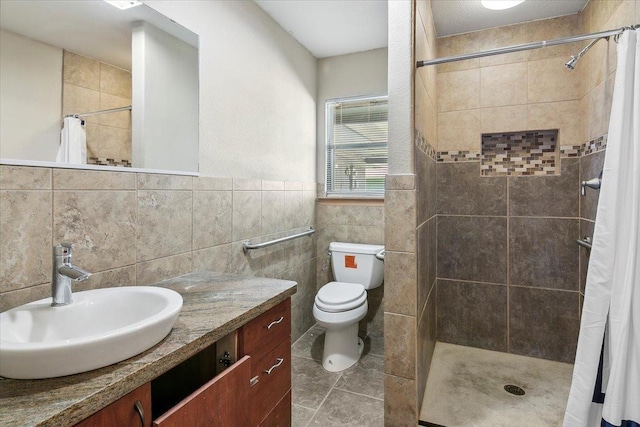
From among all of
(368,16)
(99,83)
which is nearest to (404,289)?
(99,83)

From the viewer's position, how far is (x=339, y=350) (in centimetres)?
232

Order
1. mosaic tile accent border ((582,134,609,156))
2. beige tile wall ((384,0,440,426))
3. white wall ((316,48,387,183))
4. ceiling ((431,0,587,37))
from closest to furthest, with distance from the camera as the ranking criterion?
beige tile wall ((384,0,440,426)), mosaic tile accent border ((582,134,609,156)), ceiling ((431,0,587,37)), white wall ((316,48,387,183))

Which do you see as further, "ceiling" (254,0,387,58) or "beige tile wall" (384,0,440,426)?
"ceiling" (254,0,387,58)

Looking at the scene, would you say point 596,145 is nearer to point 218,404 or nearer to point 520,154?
point 520,154

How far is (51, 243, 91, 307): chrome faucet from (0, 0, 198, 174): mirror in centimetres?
31

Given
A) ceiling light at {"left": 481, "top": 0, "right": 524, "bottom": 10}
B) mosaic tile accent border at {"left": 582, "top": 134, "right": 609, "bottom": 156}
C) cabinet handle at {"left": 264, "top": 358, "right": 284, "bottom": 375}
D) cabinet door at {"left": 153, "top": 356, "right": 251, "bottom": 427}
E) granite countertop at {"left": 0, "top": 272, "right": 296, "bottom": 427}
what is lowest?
cabinet handle at {"left": 264, "top": 358, "right": 284, "bottom": 375}

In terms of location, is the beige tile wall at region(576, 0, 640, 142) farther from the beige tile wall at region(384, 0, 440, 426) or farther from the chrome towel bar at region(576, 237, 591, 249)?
the beige tile wall at region(384, 0, 440, 426)

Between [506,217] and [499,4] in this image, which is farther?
[506,217]

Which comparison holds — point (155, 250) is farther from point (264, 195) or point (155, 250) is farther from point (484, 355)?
point (484, 355)

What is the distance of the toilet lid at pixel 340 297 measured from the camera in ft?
7.21

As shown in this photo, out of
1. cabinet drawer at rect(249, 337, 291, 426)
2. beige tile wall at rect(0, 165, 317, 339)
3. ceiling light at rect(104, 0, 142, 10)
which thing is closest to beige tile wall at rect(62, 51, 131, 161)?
beige tile wall at rect(0, 165, 317, 339)

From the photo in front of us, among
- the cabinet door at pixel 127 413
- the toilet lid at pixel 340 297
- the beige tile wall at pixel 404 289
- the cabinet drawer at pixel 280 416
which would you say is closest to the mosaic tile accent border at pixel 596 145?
the beige tile wall at pixel 404 289

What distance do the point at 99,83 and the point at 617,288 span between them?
214 cm

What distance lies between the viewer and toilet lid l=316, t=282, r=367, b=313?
7.21 ft
